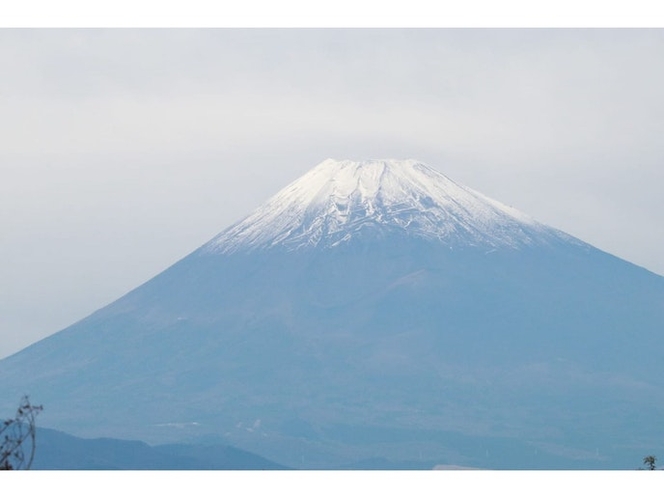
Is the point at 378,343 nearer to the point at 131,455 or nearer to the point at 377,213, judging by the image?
the point at 377,213

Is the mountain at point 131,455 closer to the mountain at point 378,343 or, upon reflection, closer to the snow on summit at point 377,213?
the mountain at point 378,343

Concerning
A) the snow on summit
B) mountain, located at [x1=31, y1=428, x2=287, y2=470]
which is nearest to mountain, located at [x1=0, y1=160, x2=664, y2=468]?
the snow on summit

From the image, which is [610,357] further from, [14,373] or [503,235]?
[14,373]

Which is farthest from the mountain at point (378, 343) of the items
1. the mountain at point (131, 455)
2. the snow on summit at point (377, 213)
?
the mountain at point (131, 455)

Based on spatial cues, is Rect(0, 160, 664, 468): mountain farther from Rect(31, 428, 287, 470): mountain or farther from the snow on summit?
Rect(31, 428, 287, 470): mountain

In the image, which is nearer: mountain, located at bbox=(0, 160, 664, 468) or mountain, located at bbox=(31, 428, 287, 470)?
mountain, located at bbox=(31, 428, 287, 470)
